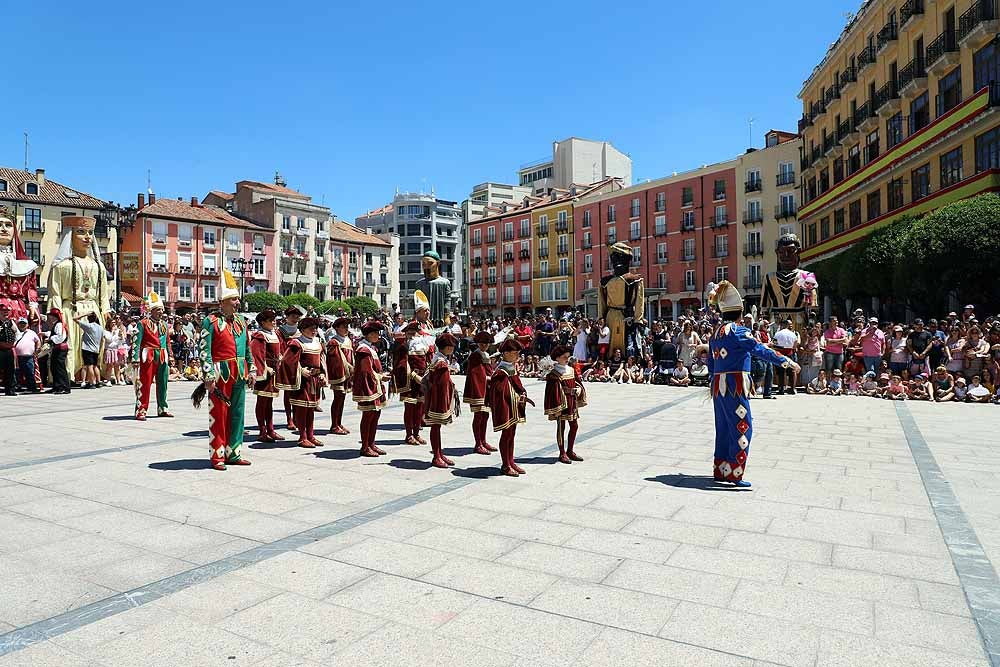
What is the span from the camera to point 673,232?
2159 inches

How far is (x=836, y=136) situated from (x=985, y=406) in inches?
1169

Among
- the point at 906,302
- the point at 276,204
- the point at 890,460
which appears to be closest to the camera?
the point at 890,460

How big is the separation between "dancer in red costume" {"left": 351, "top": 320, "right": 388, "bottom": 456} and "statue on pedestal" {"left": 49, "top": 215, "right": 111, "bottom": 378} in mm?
11312

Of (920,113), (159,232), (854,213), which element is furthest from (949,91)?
(159,232)

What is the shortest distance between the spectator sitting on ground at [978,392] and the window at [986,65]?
49.9 feet

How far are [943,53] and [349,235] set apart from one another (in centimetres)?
5766

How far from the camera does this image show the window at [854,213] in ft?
119

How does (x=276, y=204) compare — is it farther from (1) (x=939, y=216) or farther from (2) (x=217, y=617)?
(2) (x=217, y=617)

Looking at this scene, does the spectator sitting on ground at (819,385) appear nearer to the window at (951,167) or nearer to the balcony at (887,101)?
the window at (951,167)

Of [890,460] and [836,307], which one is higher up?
[836,307]

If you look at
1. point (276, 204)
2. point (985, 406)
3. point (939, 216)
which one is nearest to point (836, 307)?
point (939, 216)

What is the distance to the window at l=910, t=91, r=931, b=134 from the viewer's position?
96.0ft

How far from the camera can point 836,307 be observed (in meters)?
36.3

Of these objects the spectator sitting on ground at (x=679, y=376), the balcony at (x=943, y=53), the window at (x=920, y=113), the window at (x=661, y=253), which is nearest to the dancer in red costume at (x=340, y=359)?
the spectator sitting on ground at (x=679, y=376)
